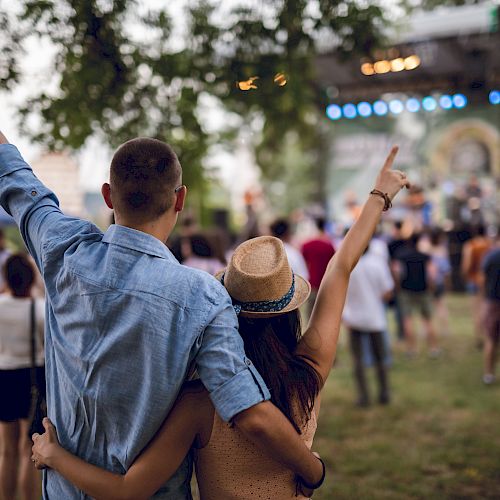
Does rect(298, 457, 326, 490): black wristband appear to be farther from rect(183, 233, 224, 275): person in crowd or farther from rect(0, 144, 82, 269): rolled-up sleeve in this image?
rect(183, 233, 224, 275): person in crowd

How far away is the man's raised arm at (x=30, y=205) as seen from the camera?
1664 mm

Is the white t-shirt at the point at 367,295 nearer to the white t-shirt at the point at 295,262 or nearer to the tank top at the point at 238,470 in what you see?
the white t-shirt at the point at 295,262

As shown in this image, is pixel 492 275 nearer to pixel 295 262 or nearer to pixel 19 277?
pixel 295 262

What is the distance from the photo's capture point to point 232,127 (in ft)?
15.5

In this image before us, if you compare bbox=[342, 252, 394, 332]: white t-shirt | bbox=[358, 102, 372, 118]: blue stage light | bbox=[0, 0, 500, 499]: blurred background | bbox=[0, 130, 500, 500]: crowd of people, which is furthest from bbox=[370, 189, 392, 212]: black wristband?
bbox=[358, 102, 372, 118]: blue stage light

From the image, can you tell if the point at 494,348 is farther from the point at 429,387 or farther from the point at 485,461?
the point at 485,461

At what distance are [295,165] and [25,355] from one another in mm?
37066

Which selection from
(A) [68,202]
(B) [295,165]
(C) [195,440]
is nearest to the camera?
(C) [195,440]

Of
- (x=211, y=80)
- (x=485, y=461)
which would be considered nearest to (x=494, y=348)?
(x=485, y=461)

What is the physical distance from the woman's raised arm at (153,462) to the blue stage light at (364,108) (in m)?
14.6

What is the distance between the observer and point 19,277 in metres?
3.69

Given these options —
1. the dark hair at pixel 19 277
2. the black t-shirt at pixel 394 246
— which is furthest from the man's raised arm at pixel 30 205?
the black t-shirt at pixel 394 246

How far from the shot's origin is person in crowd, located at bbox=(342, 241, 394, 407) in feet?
20.9

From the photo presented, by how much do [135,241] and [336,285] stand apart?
620 millimetres
